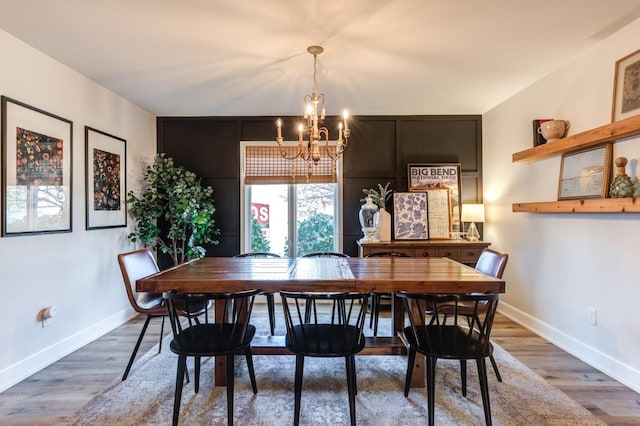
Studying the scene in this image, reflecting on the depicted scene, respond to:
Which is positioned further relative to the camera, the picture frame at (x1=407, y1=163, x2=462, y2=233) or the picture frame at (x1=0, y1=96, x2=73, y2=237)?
the picture frame at (x1=407, y1=163, x2=462, y2=233)

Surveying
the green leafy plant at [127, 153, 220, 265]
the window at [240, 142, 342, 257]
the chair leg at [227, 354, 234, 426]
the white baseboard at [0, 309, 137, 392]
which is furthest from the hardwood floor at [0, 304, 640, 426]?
the window at [240, 142, 342, 257]

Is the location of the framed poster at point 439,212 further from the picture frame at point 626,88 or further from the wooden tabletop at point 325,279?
the picture frame at point 626,88

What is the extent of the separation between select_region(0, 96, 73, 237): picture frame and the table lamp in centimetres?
415

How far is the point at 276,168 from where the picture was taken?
15.2 feet

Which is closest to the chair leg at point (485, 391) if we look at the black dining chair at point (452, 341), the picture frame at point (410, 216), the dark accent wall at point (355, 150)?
the black dining chair at point (452, 341)

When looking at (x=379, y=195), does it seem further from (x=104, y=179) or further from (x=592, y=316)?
(x=104, y=179)

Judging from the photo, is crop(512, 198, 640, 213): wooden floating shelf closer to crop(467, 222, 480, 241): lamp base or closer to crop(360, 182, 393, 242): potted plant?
crop(467, 222, 480, 241): lamp base

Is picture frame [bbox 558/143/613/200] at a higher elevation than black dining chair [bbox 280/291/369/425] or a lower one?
higher

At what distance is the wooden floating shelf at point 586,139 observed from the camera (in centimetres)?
231

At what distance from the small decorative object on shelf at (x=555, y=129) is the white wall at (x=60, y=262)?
4.22 meters

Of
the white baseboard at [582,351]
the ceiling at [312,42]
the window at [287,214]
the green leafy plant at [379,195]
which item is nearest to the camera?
the ceiling at [312,42]

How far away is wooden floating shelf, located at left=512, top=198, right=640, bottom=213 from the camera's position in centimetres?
230

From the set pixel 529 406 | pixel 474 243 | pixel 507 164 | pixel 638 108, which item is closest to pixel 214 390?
pixel 529 406

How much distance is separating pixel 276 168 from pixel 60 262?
254 cm
